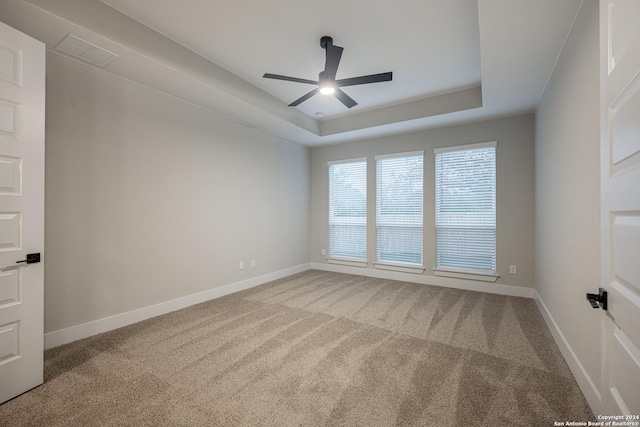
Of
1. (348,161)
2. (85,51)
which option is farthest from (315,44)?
(348,161)

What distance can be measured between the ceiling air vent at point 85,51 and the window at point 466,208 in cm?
463

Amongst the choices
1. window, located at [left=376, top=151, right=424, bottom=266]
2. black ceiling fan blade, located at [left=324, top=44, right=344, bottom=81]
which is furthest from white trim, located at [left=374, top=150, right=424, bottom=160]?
black ceiling fan blade, located at [left=324, top=44, right=344, bottom=81]

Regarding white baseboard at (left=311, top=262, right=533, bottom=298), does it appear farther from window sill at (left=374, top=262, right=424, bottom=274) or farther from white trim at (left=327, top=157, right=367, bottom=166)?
white trim at (left=327, top=157, right=367, bottom=166)

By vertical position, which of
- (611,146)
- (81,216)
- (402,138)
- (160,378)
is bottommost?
(160,378)

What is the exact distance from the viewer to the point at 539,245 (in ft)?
12.2

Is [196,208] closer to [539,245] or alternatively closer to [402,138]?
[402,138]

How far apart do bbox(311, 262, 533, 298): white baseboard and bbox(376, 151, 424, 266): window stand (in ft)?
0.78

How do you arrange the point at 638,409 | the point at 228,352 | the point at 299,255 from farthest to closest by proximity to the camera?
the point at 299,255 < the point at 228,352 < the point at 638,409

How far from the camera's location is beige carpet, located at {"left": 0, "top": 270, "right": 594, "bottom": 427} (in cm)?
174

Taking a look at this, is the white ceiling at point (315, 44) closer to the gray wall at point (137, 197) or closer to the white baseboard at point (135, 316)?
the gray wall at point (137, 197)

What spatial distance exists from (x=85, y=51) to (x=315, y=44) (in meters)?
2.17

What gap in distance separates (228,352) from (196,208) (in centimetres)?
212

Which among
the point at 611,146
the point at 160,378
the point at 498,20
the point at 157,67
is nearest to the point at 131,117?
the point at 157,67

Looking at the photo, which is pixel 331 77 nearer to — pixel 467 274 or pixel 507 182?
pixel 507 182
